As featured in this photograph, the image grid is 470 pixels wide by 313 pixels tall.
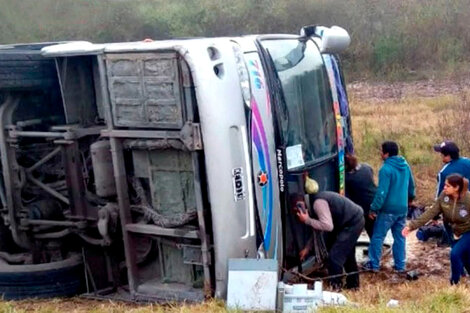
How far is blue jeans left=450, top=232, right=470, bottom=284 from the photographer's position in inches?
254

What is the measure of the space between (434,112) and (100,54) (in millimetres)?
10709

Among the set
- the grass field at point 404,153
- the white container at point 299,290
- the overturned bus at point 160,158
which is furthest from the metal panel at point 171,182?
the white container at point 299,290

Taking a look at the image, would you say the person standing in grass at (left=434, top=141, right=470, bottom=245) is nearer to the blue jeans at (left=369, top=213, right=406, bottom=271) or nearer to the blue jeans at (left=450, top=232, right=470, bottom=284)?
the blue jeans at (left=369, top=213, right=406, bottom=271)

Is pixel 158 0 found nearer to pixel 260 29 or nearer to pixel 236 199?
pixel 260 29

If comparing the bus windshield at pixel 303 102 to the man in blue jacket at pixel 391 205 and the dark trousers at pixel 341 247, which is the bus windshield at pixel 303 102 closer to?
the dark trousers at pixel 341 247

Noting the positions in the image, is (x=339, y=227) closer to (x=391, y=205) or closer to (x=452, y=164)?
(x=391, y=205)

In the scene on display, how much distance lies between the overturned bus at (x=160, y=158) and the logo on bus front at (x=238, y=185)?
0.01 m

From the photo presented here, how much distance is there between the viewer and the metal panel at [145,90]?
17.8 feet

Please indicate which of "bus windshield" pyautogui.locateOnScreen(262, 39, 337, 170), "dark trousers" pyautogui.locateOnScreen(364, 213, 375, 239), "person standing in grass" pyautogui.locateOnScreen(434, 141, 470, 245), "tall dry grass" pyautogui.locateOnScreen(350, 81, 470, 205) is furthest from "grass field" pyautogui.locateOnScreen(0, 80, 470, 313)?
"bus windshield" pyautogui.locateOnScreen(262, 39, 337, 170)

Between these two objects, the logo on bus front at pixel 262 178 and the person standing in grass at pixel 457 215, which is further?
the person standing in grass at pixel 457 215

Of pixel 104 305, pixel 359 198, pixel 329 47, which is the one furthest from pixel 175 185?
pixel 359 198

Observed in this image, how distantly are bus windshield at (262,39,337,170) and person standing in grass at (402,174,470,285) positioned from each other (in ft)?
3.12

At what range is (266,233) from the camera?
5742 millimetres

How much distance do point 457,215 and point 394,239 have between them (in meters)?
0.93
